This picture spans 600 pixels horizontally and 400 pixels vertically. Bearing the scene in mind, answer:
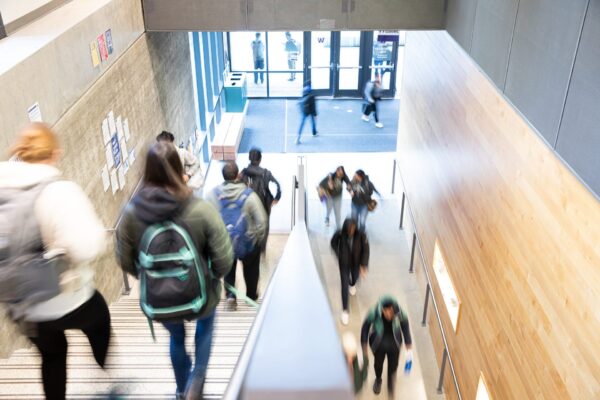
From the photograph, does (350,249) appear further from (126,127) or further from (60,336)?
(60,336)

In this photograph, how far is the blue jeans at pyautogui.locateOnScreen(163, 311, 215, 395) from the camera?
3.37 m

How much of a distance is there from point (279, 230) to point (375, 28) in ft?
13.6

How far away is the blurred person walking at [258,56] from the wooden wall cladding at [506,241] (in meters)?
10.3

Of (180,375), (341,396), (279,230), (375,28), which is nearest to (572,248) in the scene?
(180,375)

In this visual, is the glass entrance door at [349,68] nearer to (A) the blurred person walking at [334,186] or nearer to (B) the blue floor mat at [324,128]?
(B) the blue floor mat at [324,128]

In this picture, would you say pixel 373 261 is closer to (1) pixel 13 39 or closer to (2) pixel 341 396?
(1) pixel 13 39

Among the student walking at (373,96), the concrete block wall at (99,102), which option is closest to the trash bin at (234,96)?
the student walking at (373,96)

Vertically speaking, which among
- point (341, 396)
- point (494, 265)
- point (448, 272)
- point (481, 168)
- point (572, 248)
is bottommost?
point (448, 272)

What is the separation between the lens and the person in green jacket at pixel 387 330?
20.4ft

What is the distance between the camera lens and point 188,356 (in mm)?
3541

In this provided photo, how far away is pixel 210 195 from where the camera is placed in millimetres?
5492

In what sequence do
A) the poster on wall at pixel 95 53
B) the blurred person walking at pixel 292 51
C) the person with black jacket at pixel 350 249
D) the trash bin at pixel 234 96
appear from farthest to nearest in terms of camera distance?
Answer: the blurred person walking at pixel 292 51
the trash bin at pixel 234 96
the person with black jacket at pixel 350 249
the poster on wall at pixel 95 53

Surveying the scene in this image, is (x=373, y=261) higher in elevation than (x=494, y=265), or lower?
Answer: lower

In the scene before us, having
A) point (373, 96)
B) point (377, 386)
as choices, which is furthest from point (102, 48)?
point (373, 96)
